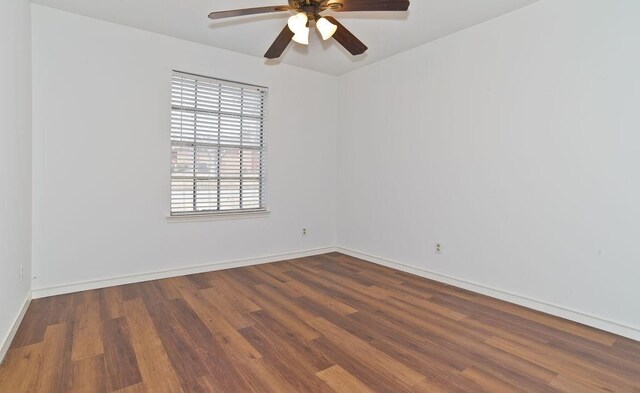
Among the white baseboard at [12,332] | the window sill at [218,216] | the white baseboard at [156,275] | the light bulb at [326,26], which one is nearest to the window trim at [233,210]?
the window sill at [218,216]

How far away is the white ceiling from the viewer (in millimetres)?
2984

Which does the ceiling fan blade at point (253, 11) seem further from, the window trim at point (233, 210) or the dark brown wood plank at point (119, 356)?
the dark brown wood plank at point (119, 356)

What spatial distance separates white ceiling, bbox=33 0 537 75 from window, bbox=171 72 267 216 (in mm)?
528

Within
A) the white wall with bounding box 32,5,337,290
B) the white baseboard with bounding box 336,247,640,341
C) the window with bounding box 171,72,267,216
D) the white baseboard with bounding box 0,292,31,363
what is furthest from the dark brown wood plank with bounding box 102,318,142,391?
the white baseboard with bounding box 336,247,640,341

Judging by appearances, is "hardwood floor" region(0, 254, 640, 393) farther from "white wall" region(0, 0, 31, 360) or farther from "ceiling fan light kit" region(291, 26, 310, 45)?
"ceiling fan light kit" region(291, 26, 310, 45)

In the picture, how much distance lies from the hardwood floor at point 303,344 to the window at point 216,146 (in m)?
1.12

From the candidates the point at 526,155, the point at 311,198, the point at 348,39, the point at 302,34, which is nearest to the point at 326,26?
the point at 302,34

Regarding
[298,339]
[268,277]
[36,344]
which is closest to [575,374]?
[298,339]

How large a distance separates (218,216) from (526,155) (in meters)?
3.28

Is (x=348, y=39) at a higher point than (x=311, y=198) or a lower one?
higher

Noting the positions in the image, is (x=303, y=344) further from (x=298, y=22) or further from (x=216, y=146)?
(x=216, y=146)

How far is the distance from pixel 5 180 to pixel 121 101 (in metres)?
1.59

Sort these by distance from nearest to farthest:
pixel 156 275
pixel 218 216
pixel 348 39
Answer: pixel 348 39, pixel 156 275, pixel 218 216

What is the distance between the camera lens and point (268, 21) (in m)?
3.33
